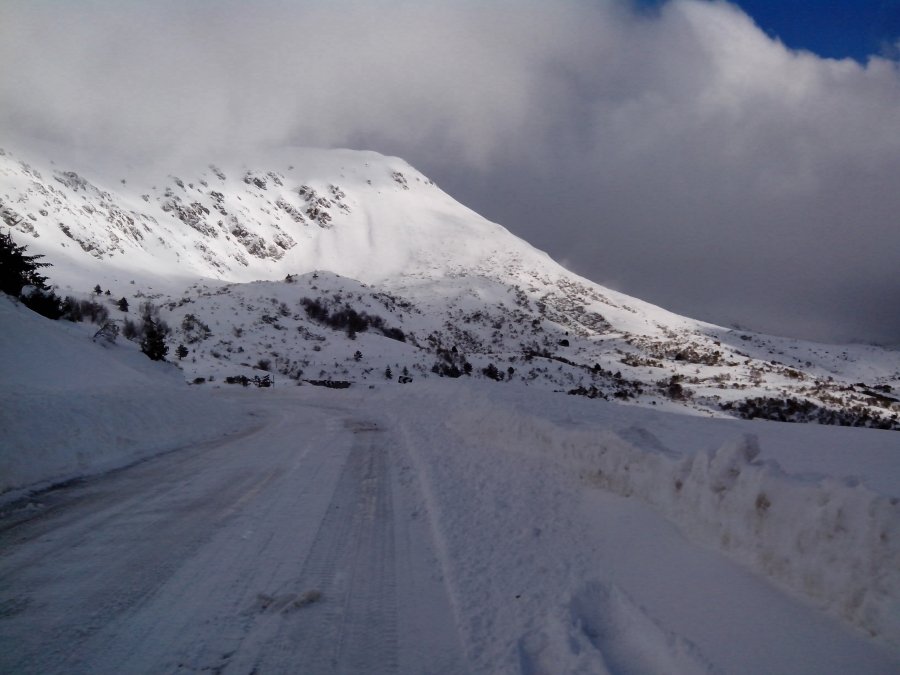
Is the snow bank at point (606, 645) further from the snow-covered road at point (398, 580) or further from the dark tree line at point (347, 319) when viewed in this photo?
the dark tree line at point (347, 319)

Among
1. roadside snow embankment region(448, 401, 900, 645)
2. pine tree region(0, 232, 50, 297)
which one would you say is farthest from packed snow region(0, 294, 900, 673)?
pine tree region(0, 232, 50, 297)

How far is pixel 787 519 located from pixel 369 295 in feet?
192

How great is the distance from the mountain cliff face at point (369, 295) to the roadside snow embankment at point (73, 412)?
45.0 feet

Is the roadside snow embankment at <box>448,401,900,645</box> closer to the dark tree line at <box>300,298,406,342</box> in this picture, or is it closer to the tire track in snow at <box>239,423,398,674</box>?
the tire track in snow at <box>239,423,398,674</box>

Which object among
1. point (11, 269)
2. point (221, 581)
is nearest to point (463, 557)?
point (221, 581)

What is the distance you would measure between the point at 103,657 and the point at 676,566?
13.9 feet

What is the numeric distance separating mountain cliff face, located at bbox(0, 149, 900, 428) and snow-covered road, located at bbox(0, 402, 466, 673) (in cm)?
1932

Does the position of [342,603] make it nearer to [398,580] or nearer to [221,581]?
[398,580]

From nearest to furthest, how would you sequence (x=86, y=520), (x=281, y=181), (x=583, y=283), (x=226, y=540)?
1. (x=226, y=540)
2. (x=86, y=520)
3. (x=583, y=283)
4. (x=281, y=181)

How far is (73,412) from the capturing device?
830cm

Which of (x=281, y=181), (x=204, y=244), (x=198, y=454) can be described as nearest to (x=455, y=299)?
(x=204, y=244)

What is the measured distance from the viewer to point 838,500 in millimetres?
3369

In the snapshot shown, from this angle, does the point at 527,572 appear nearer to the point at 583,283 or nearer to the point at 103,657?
the point at 103,657

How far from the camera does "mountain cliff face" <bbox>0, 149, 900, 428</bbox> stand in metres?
32.2
